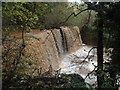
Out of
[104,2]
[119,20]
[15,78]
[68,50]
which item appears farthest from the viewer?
[68,50]

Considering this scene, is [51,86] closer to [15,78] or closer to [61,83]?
[61,83]

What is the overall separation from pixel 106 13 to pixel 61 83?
1.35 meters

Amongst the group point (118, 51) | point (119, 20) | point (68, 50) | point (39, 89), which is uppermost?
point (119, 20)

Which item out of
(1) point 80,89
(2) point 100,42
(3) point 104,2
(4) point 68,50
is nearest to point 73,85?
(1) point 80,89

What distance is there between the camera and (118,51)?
2334 mm

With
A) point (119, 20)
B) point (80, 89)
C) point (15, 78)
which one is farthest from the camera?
point (15, 78)

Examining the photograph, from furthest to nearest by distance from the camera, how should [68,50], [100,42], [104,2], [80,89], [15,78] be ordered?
[68,50] → [100,42] → [15,78] → [104,2] → [80,89]

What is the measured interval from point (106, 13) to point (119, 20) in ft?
0.79

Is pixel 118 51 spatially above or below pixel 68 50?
above

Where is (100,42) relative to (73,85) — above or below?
above

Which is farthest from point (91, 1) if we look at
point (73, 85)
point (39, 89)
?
point (39, 89)

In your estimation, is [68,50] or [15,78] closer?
[15,78]

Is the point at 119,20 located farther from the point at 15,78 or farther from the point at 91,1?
the point at 15,78

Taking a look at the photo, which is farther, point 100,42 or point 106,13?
point 100,42
